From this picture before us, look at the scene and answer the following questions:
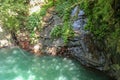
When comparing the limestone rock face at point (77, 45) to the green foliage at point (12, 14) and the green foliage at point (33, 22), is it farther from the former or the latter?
the green foliage at point (12, 14)

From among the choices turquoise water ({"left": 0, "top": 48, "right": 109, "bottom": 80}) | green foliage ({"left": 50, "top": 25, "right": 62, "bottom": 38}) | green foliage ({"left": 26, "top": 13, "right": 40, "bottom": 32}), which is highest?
green foliage ({"left": 26, "top": 13, "right": 40, "bottom": 32})

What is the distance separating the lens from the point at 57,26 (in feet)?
28.0

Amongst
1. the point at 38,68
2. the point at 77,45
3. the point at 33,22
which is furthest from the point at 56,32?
the point at 38,68

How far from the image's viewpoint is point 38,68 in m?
7.88

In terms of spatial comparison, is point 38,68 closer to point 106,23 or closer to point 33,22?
point 33,22

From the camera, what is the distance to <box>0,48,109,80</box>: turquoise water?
7371 mm

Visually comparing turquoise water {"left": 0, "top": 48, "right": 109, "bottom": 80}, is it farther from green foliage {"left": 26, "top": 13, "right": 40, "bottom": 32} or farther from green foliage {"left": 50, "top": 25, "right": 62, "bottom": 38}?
green foliage {"left": 26, "top": 13, "right": 40, "bottom": 32}

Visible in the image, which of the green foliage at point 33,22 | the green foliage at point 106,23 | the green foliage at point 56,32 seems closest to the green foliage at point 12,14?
the green foliage at point 33,22

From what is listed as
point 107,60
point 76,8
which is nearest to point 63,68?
point 107,60

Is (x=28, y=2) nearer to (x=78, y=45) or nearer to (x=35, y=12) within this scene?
(x=35, y=12)

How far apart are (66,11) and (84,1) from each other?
0.94 meters

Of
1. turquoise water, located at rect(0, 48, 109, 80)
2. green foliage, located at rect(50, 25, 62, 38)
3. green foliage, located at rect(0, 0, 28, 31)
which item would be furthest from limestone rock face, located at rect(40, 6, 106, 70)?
green foliage, located at rect(0, 0, 28, 31)

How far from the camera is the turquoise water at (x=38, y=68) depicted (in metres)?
7.37

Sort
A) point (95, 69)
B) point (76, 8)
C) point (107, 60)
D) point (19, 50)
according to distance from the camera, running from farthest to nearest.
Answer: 1. point (19, 50)
2. point (76, 8)
3. point (95, 69)
4. point (107, 60)
